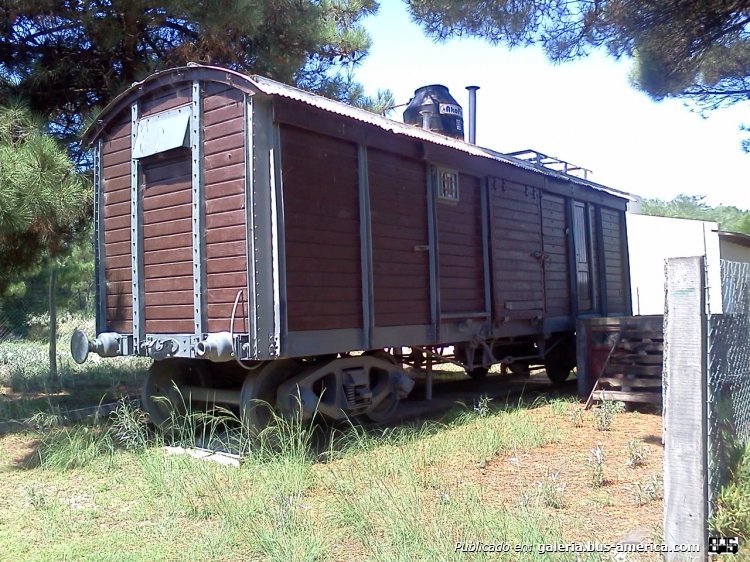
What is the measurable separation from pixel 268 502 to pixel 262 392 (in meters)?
1.86

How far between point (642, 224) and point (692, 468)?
67.7 feet

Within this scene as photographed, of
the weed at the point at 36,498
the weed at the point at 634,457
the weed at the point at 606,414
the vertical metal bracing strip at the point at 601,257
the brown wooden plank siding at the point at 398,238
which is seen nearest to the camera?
the weed at the point at 36,498

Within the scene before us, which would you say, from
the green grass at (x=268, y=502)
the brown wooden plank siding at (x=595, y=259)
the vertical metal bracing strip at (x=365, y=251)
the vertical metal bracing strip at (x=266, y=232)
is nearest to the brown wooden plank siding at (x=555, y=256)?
the brown wooden plank siding at (x=595, y=259)

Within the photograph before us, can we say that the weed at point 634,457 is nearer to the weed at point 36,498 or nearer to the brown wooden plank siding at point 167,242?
the brown wooden plank siding at point 167,242

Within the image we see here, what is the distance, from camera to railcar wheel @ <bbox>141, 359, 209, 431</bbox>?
6.81 metres

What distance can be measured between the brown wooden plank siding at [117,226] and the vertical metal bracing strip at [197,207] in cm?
109

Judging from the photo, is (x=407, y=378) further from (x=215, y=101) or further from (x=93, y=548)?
(x=93, y=548)

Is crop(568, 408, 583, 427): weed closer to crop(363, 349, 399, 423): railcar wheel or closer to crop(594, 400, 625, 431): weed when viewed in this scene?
crop(594, 400, 625, 431): weed

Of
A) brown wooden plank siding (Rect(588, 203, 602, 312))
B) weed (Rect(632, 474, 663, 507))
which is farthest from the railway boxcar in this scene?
brown wooden plank siding (Rect(588, 203, 602, 312))

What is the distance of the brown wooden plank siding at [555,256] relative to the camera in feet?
31.7

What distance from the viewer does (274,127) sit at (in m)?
5.81

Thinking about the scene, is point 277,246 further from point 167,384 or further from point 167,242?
point 167,384

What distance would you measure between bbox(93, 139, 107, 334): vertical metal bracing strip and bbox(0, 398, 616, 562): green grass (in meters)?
1.27

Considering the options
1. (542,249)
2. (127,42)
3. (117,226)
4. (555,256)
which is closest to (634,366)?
(542,249)
